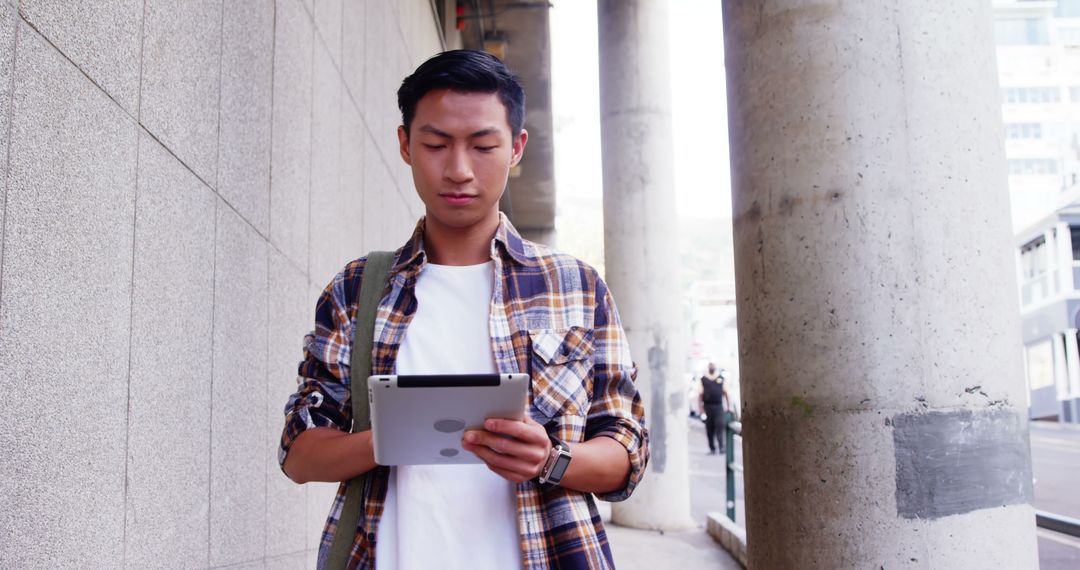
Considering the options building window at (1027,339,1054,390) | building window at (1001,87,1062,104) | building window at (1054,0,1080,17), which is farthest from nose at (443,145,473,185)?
building window at (1054,0,1080,17)

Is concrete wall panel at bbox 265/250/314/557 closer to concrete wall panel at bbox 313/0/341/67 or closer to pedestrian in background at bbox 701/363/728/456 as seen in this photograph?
concrete wall panel at bbox 313/0/341/67

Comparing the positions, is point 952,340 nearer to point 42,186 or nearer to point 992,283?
point 992,283

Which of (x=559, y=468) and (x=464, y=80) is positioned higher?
(x=464, y=80)

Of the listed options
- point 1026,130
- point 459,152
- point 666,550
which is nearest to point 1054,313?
point 666,550

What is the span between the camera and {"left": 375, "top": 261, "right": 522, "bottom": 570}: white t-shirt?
1676mm

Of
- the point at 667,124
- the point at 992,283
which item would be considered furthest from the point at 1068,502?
the point at 992,283

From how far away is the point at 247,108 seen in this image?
2996 millimetres

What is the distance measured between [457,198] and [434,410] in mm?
527

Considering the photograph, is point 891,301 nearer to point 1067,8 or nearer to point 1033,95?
point 1033,95

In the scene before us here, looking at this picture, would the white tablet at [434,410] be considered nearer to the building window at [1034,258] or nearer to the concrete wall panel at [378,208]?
the concrete wall panel at [378,208]

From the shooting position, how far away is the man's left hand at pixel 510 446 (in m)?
1.53

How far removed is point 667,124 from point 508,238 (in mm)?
10019

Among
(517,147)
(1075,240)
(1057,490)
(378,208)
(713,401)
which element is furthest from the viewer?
(1075,240)

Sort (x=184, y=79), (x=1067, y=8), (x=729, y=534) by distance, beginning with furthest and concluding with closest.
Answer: (x=1067, y=8) → (x=729, y=534) → (x=184, y=79)
